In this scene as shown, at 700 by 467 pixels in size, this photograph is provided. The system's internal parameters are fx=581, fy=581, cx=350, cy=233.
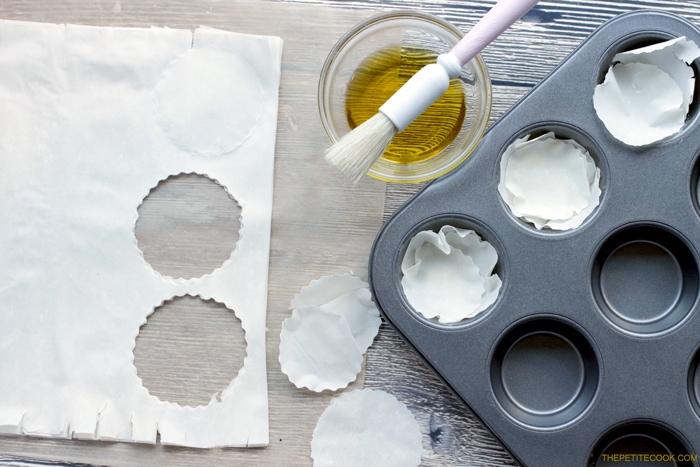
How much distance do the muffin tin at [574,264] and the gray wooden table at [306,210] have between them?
0.08 metres

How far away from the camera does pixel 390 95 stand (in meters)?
0.77

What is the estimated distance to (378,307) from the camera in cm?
76

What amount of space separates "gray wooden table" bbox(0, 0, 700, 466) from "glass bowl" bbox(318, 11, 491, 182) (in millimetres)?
75

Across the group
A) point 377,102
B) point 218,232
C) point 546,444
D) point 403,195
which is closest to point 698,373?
point 546,444

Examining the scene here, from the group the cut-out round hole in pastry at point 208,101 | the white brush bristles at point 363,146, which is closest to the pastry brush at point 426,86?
the white brush bristles at point 363,146

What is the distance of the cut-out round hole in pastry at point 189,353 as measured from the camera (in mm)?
833

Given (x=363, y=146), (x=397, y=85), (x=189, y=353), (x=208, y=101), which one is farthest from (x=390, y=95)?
(x=189, y=353)

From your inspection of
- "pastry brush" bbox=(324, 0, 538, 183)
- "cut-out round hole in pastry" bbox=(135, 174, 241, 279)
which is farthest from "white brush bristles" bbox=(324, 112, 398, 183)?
"cut-out round hole in pastry" bbox=(135, 174, 241, 279)

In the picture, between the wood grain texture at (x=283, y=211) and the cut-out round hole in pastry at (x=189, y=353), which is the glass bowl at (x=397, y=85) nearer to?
the wood grain texture at (x=283, y=211)

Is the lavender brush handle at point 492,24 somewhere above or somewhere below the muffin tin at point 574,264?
above

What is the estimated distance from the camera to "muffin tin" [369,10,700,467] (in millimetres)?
745

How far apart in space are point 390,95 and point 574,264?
325 millimetres

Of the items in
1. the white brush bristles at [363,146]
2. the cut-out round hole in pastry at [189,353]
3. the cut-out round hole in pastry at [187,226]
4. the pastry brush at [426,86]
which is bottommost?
the cut-out round hole in pastry at [189,353]

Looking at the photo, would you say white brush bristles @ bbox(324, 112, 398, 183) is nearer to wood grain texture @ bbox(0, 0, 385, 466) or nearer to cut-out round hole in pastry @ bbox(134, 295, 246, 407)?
wood grain texture @ bbox(0, 0, 385, 466)
